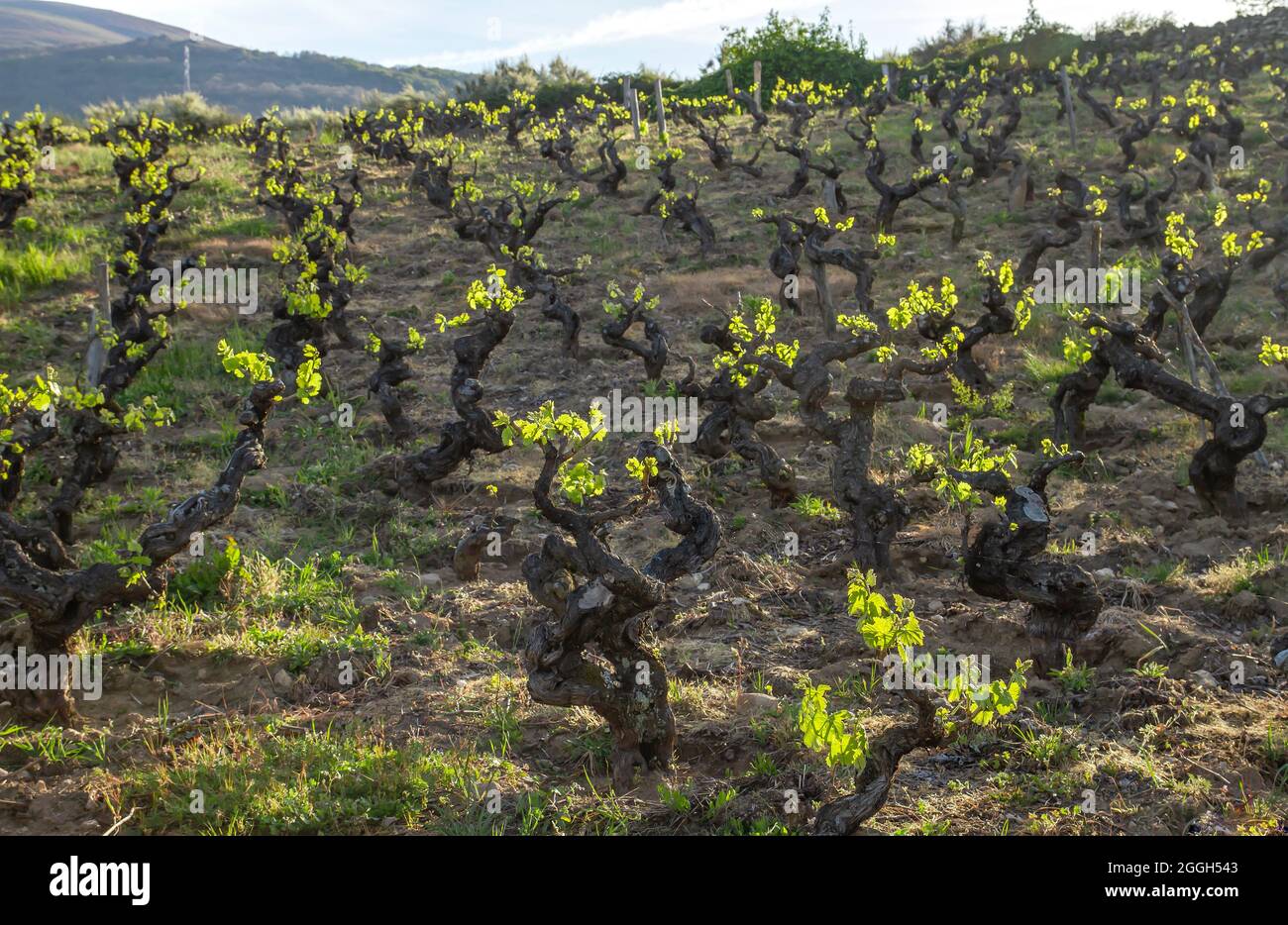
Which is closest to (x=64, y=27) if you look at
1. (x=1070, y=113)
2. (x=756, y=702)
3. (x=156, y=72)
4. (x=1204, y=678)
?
(x=156, y=72)

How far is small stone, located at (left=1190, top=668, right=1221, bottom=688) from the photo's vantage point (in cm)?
588

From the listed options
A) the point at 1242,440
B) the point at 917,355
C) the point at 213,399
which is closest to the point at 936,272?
the point at 917,355

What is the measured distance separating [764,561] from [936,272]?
354 inches

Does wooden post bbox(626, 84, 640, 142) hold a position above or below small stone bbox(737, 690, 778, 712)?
above

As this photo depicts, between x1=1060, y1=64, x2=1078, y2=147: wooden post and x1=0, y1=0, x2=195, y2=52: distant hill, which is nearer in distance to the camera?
x1=1060, y1=64, x2=1078, y2=147: wooden post

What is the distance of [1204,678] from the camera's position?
595 cm

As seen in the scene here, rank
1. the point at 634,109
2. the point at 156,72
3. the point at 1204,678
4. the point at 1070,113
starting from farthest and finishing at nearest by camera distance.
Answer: the point at 156,72, the point at 634,109, the point at 1070,113, the point at 1204,678

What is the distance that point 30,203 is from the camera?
20172mm

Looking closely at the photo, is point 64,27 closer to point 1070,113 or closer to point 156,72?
point 156,72

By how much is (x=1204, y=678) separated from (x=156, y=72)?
99.2m

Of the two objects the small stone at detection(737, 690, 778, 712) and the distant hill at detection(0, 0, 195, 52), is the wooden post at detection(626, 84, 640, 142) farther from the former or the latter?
the distant hill at detection(0, 0, 195, 52)

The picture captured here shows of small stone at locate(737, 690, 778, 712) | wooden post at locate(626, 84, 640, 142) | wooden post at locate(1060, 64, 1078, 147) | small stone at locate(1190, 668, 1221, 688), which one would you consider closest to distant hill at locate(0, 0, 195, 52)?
wooden post at locate(626, 84, 640, 142)

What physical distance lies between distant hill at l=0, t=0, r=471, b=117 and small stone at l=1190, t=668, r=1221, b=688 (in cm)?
7442

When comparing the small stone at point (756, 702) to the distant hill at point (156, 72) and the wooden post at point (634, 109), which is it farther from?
the distant hill at point (156, 72)
